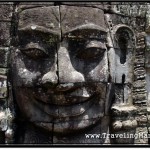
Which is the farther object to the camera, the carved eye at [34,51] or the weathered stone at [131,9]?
the weathered stone at [131,9]

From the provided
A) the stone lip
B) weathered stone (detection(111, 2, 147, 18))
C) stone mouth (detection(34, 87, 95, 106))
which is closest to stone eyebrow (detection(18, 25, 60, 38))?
stone mouth (detection(34, 87, 95, 106))

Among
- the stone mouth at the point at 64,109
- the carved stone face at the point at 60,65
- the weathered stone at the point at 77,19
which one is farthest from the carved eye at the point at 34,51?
the stone mouth at the point at 64,109

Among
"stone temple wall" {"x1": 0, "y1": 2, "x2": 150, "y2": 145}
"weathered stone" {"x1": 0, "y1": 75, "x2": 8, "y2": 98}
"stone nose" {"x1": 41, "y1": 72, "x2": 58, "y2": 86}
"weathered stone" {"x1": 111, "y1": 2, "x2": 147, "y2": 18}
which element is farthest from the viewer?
"weathered stone" {"x1": 111, "y1": 2, "x2": 147, "y2": 18}

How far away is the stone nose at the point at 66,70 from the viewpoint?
3750mm

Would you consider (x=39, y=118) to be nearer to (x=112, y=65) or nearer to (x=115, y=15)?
(x=112, y=65)

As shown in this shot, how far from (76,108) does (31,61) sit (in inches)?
20.9

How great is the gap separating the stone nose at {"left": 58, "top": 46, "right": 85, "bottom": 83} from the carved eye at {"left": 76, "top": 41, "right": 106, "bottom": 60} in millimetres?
116

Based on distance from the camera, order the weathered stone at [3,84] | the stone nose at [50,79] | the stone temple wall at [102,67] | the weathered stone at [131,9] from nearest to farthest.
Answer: the stone nose at [50,79] → the stone temple wall at [102,67] → the weathered stone at [3,84] → the weathered stone at [131,9]

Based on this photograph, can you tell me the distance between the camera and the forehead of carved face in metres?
3.79

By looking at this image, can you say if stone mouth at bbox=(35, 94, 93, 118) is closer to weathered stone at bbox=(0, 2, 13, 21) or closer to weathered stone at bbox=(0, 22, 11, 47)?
weathered stone at bbox=(0, 22, 11, 47)

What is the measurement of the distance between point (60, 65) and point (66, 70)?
0.20 feet

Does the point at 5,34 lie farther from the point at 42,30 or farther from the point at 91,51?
the point at 91,51

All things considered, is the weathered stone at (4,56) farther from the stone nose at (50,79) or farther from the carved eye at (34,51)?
the stone nose at (50,79)

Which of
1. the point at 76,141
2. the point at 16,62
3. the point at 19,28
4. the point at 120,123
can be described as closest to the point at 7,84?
the point at 16,62
